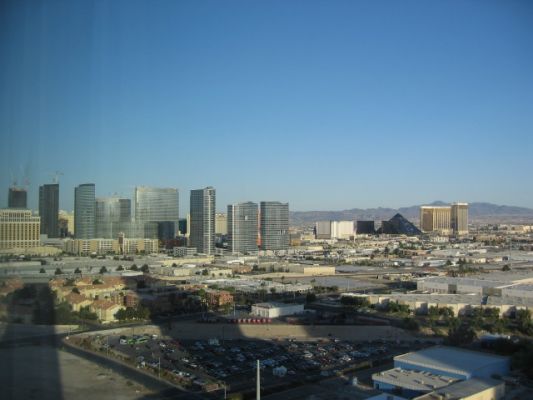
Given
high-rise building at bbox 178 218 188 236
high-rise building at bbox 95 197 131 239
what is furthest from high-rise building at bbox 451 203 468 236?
high-rise building at bbox 95 197 131 239

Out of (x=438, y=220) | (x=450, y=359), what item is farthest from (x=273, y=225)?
(x=450, y=359)

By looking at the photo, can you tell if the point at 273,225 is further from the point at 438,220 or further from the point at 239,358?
the point at 438,220

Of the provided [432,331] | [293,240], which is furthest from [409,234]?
[432,331]

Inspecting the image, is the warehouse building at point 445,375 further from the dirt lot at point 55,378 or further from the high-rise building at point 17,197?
the high-rise building at point 17,197

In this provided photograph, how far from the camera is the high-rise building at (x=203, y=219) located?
15.6 meters

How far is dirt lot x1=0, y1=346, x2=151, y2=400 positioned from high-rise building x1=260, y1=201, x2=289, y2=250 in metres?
13.1

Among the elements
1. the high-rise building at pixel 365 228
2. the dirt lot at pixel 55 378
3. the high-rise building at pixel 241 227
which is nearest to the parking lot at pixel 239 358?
the dirt lot at pixel 55 378

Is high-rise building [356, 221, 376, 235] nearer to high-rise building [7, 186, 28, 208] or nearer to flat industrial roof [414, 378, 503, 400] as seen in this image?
flat industrial roof [414, 378, 503, 400]

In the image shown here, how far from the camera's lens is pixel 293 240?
20.7 metres

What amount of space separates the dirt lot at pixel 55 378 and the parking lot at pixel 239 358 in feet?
1.19

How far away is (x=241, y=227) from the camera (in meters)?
16.8

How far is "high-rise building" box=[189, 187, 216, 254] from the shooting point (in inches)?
613

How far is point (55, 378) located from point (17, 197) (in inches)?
57.5

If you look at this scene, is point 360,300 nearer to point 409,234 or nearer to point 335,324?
point 335,324
